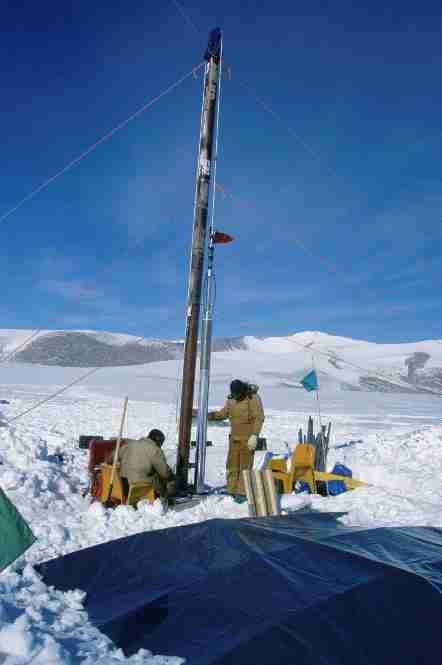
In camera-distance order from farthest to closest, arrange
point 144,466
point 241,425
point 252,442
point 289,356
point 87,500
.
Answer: point 289,356 < point 241,425 < point 252,442 < point 87,500 < point 144,466

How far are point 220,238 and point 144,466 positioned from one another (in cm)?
387

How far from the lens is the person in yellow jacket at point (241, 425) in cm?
798

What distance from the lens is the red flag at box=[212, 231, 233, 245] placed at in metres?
8.22

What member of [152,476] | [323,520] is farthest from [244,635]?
[152,476]

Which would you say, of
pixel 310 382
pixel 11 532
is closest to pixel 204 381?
pixel 11 532

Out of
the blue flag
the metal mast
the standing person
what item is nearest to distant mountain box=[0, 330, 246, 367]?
the blue flag

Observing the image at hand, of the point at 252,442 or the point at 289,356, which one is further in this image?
the point at 289,356

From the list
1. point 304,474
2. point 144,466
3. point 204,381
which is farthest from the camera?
point 304,474

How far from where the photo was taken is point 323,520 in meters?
5.99

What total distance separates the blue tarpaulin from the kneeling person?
157 cm

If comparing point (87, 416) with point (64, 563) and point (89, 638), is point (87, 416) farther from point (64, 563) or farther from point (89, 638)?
point (89, 638)

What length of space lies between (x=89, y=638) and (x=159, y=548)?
1.57 meters

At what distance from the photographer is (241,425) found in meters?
8.02

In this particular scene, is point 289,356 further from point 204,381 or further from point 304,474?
point 204,381
